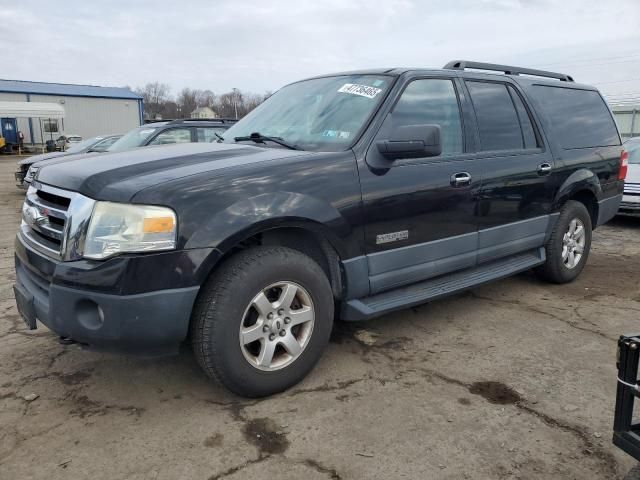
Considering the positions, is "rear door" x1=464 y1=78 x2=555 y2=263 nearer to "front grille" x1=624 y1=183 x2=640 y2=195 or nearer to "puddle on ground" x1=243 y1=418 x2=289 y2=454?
"puddle on ground" x1=243 y1=418 x2=289 y2=454

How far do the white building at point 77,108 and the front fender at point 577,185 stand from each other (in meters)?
40.6

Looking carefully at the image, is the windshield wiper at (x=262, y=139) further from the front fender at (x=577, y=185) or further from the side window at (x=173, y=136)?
the side window at (x=173, y=136)

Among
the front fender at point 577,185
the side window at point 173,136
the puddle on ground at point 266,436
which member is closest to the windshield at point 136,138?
the side window at point 173,136

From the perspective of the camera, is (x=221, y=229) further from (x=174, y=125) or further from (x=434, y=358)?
(x=174, y=125)

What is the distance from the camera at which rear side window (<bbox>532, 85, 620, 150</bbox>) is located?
15.4ft

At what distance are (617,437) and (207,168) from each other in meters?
2.18

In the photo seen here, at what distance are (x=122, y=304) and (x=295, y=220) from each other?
0.98 m

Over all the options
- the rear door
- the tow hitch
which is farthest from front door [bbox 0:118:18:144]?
the tow hitch

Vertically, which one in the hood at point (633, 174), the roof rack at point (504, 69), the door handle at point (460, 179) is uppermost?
the roof rack at point (504, 69)

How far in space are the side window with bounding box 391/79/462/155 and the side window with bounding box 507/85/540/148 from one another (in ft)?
2.68

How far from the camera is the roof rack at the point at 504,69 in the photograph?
166 inches

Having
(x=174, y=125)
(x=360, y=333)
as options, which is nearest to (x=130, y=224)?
(x=360, y=333)

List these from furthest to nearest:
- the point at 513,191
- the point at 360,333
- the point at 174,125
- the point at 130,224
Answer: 1. the point at 174,125
2. the point at 513,191
3. the point at 360,333
4. the point at 130,224

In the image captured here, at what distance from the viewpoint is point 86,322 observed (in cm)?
247
